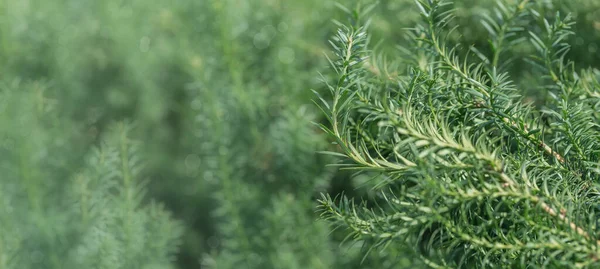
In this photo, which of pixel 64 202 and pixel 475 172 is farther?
pixel 64 202

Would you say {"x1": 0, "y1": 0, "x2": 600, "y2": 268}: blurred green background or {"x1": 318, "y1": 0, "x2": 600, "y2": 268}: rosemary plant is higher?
{"x1": 0, "y1": 0, "x2": 600, "y2": 268}: blurred green background

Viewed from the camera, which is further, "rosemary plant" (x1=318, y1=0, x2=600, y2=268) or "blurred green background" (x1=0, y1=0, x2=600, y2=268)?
"blurred green background" (x1=0, y1=0, x2=600, y2=268)

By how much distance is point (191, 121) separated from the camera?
0.67 metres

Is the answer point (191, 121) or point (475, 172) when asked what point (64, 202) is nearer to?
point (191, 121)

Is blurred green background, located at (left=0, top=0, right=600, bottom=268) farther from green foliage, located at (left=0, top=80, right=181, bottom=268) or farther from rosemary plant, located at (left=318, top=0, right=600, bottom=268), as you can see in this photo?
rosemary plant, located at (left=318, top=0, right=600, bottom=268)

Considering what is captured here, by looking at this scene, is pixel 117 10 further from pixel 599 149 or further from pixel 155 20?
pixel 599 149

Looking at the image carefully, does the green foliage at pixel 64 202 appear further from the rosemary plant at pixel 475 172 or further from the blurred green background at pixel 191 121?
the rosemary plant at pixel 475 172

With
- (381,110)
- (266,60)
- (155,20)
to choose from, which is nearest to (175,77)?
(155,20)

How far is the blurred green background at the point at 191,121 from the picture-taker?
1.63ft

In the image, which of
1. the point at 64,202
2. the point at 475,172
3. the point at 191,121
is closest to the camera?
the point at 475,172

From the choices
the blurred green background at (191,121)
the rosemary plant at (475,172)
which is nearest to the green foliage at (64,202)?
the blurred green background at (191,121)

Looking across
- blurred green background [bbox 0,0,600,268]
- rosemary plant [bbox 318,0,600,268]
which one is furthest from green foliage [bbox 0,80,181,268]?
rosemary plant [bbox 318,0,600,268]

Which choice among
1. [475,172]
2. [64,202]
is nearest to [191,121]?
[64,202]

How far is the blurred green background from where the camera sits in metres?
0.50
